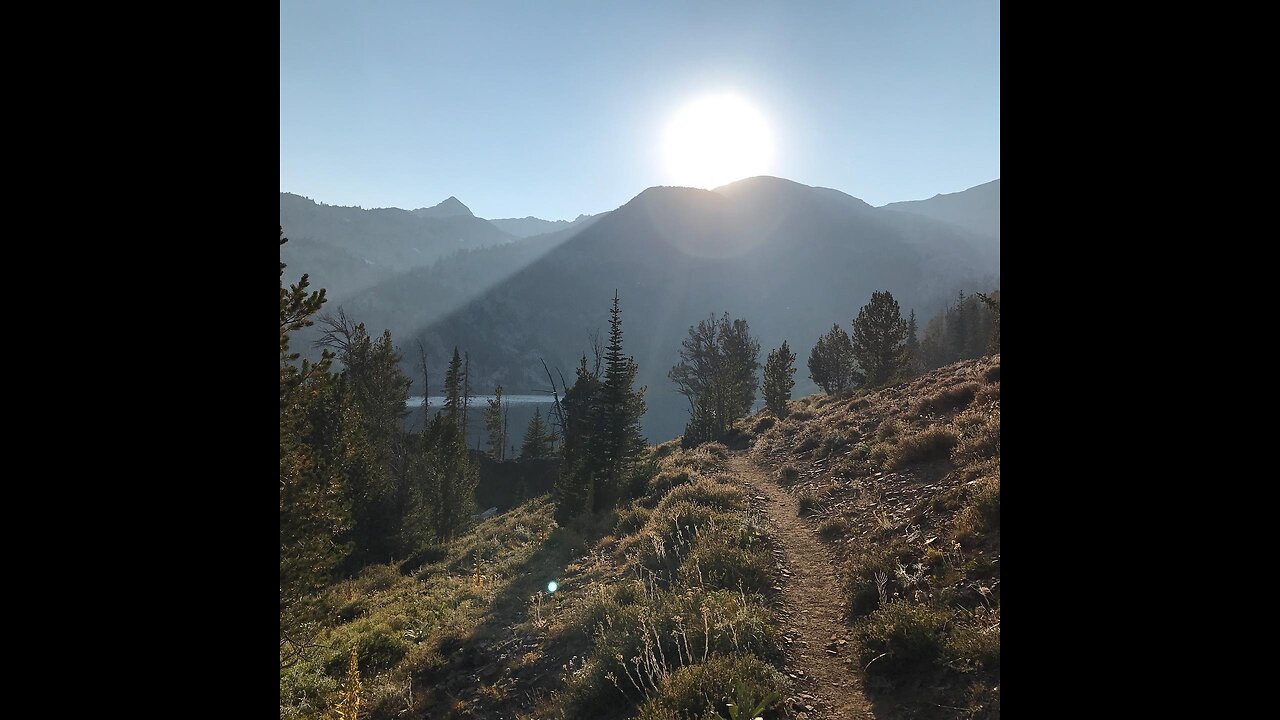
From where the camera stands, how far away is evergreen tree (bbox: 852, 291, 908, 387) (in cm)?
4444

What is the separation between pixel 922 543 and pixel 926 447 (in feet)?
17.9

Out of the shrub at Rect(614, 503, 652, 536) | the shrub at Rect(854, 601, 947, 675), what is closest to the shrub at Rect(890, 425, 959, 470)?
the shrub at Rect(854, 601, 947, 675)

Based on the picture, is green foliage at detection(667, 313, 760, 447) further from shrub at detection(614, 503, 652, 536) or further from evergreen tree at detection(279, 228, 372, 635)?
evergreen tree at detection(279, 228, 372, 635)

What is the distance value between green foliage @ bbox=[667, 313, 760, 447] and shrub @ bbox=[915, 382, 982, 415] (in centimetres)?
2005

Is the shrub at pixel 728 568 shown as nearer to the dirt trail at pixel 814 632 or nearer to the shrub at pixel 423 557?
the dirt trail at pixel 814 632

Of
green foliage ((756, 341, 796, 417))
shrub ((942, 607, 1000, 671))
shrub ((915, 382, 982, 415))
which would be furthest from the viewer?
green foliage ((756, 341, 796, 417))

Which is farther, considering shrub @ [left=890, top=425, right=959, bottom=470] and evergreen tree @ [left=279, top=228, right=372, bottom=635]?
shrub @ [left=890, top=425, right=959, bottom=470]

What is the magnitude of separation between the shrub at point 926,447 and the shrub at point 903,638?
24.1 ft

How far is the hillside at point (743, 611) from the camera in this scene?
6520 millimetres

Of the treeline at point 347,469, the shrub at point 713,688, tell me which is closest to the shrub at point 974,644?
the shrub at point 713,688

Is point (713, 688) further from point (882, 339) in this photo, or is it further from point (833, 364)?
point (833, 364)
